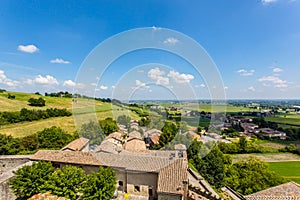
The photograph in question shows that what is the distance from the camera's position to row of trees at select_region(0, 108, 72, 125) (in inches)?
1284

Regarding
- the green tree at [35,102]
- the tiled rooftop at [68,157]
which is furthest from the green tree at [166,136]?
the green tree at [35,102]

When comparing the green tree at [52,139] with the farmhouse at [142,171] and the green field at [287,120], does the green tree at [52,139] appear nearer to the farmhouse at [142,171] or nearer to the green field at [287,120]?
the farmhouse at [142,171]

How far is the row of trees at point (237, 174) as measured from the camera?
56.9ft

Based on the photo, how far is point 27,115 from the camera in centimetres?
3562

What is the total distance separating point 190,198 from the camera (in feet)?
36.8

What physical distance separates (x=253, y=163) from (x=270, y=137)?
3608 centimetres

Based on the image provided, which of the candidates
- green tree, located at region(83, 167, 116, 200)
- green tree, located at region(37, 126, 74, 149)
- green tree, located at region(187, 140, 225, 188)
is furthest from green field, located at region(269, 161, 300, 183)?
green tree, located at region(37, 126, 74, 149)

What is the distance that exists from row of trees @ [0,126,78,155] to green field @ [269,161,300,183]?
1253 inches

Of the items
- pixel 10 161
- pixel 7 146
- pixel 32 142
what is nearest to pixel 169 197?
pixel 10 161

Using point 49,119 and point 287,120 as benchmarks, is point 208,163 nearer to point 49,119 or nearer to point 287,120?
point 49,119

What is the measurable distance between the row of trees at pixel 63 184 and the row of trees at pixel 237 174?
1128 centimetres

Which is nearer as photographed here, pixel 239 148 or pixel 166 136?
pixel 166 136

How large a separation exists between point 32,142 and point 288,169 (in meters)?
38.0

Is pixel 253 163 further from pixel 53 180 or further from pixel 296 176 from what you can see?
pixel 53 180
